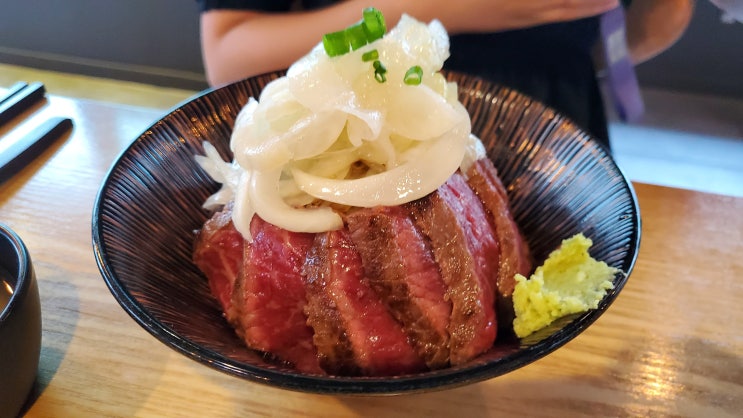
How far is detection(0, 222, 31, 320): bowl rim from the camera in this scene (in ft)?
2.86

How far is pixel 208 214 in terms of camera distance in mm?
1203

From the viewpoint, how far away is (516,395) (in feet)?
3.33

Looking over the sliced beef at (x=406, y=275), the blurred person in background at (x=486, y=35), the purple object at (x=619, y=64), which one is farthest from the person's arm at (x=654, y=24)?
the sliced beef at (x=406, y=275)

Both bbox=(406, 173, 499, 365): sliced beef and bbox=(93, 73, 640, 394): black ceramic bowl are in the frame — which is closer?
bbox=(93, 73, 640, 394): black ceramic bowl

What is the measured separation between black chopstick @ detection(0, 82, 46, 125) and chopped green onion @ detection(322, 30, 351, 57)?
1286mm

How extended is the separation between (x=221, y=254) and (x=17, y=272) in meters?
0.35

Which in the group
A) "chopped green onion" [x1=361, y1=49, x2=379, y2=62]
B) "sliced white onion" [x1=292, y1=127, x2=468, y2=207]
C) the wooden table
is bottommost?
the wooden table

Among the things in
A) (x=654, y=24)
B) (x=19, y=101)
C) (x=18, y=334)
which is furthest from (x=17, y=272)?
(x=654, y=24)

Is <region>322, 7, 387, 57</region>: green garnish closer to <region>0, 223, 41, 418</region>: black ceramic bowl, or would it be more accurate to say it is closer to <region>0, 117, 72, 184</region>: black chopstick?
<region>0, 223, 41, 418</region>: black ceramic bowl

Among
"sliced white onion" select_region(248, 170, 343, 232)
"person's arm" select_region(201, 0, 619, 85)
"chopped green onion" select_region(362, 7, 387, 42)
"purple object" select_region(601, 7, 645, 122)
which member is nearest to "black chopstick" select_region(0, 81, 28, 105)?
"person's arm" select_region(201, 0, 619, 85)

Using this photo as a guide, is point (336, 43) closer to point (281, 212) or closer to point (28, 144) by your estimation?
point (281, 212)

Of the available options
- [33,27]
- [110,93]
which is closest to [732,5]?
[110,93]

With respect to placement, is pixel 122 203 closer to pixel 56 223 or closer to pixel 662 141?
pixel 56 223

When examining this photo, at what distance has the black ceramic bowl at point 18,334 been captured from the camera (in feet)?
2.87
